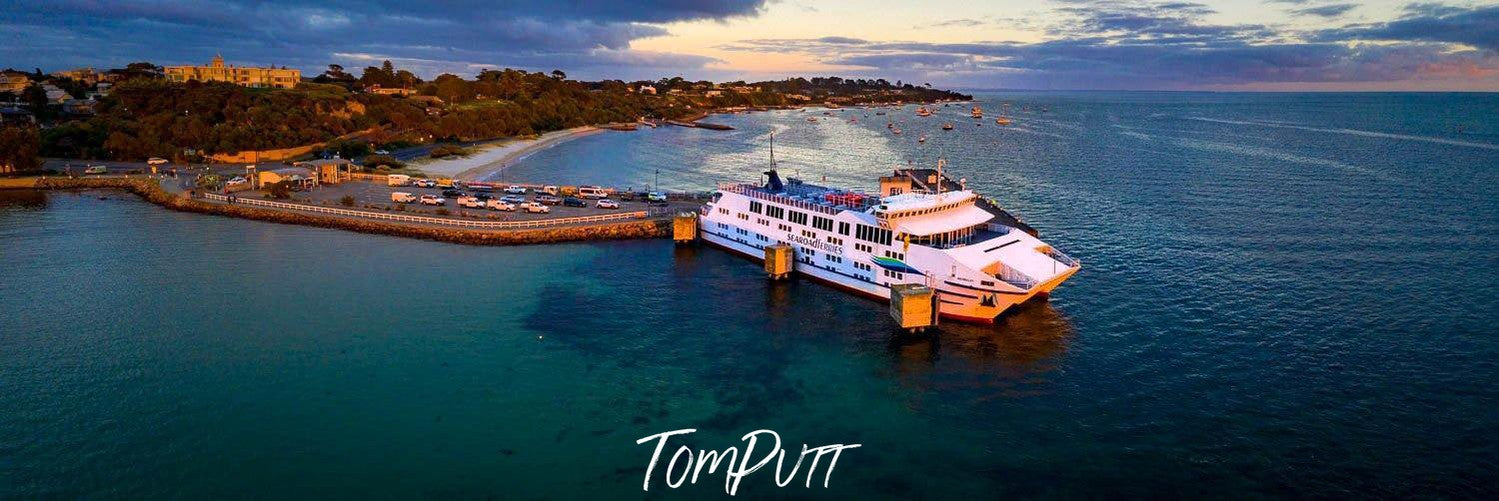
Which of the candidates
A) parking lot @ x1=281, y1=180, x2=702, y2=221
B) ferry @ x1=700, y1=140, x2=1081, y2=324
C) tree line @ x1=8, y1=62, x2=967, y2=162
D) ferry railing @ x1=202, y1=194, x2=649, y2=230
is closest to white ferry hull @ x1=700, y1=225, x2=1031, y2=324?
ferry @ x1=700, y1=140, x2=1081, y2=324

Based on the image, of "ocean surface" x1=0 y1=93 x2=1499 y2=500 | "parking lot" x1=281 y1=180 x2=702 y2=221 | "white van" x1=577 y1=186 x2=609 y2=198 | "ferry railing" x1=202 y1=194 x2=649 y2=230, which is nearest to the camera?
"ocean surface" x1=0 y1=93 x2=1499 y2=500

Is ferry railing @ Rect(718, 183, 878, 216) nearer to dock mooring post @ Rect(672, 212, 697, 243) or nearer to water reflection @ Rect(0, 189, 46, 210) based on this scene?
dock mooring post @ Rect(672, 212, 697, 243)

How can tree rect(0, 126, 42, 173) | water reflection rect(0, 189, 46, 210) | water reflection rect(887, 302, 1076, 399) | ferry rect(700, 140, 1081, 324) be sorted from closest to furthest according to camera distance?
water reflection rect(887, 302, 1076, 399) → ferry rect(700, 140, 1081, 324) → water reflection rect(0, 189, 46, 210) → tree rect(0, 126, 42, 173)

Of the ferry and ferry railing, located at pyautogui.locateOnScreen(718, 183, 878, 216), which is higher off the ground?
ferry railing, located at pyautogui.locateOnScreen(718, 183, 878, 216)

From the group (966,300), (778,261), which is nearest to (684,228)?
(778,261)

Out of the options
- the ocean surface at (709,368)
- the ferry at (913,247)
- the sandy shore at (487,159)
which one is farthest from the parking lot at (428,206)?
the ferry at (913,247)

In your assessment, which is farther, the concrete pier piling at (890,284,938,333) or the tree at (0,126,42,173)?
the tree at (0,126,42,173)
